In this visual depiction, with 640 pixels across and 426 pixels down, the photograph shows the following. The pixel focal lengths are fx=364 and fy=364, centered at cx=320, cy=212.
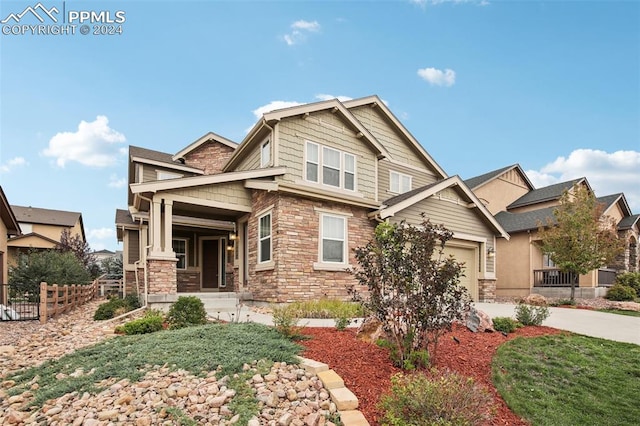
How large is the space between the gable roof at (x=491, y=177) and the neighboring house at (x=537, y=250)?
0.07m

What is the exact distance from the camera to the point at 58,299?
11.1 meters

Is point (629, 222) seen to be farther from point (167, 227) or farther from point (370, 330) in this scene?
point (167, 227)

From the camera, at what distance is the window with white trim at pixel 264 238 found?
11648mm

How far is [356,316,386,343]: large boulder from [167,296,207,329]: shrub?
3.51m

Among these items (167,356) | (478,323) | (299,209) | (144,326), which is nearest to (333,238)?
(299,209)

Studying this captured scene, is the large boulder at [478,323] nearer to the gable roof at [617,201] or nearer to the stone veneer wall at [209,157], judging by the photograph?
the stone veneer wall at [209,157]

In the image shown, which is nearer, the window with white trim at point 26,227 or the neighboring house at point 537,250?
the neighboring house at point 537,250

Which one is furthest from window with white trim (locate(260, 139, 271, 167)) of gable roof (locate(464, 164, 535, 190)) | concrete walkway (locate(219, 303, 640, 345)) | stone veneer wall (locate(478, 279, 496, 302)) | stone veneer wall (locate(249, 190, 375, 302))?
gable roof (locate(464, 164, 535, 190))

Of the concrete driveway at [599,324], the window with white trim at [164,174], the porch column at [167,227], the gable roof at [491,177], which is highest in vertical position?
the gable roof at [491,177]

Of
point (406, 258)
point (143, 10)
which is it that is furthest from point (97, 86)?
point (406, 258)

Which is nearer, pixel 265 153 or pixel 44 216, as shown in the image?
pixel 265 153

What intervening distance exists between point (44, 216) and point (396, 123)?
37.1 metres

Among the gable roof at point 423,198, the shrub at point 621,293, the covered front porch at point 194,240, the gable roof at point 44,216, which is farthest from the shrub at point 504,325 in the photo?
the gable roof at point 44,216

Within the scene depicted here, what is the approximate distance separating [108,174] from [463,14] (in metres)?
18.9
